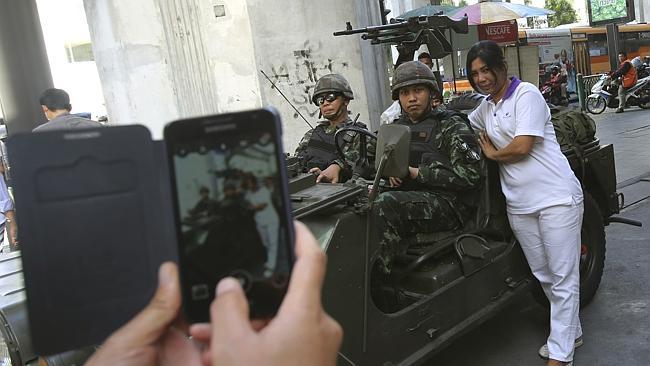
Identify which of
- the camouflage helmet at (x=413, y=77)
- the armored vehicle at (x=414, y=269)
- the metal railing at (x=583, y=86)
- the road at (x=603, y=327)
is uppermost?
the camouflage helmet at (x=413, y=77)

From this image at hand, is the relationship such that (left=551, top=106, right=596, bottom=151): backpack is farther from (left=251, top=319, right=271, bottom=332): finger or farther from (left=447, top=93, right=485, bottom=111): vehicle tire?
(left=251, top=319, right=271, bottom=332): finger

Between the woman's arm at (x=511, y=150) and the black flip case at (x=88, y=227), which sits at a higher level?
the black flip case at (x=88, y=227)

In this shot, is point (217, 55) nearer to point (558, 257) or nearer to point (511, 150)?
point (511, 150)

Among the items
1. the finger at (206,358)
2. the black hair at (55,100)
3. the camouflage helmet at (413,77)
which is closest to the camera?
the finger at (206,358)

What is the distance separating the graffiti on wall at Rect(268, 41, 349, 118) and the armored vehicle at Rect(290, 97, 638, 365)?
451 centimetres

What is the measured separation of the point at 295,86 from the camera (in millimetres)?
7965

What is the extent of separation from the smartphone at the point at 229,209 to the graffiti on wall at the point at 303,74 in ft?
23.1

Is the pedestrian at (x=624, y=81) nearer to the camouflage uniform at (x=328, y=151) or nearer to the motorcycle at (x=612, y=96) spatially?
the motorcycle at (x=612, y=96)

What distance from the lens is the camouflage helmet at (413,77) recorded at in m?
3.27

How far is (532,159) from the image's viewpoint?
10.2ft

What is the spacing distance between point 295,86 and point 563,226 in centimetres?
537

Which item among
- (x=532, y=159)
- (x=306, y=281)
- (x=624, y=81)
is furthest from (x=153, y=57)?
(x=624, y=81)

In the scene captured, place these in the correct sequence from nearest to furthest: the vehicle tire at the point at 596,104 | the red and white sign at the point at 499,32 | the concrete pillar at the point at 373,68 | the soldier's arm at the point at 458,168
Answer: the soldier's arm at the point at 458,168
the concrete pillar at the point at 373,68
the red and white sign at the point at 499,32
the vehicle tire at the point at 596,104

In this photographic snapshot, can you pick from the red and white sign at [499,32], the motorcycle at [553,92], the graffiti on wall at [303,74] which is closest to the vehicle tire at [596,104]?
the motorcycle at [553,92]
